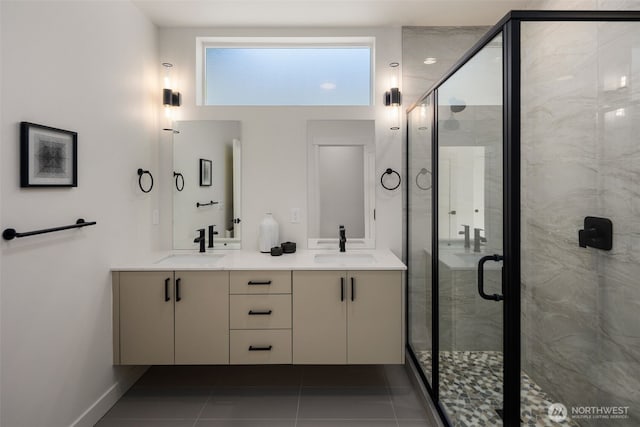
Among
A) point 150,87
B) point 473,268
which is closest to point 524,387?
point 473,268

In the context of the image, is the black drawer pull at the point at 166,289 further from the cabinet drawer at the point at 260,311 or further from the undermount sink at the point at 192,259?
the cabinet drawer at the point at 260,311

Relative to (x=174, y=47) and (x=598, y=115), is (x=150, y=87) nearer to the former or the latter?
(x=174, y=47)

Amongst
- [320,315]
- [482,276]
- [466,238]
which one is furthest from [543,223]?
[320,315]

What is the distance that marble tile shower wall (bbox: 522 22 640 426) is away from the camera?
5.09ft

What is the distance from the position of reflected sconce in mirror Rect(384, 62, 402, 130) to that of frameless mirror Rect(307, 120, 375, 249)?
0.19 m

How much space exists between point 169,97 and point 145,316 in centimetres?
159

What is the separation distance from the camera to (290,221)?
2.93 m

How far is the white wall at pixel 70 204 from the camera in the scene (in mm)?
1568

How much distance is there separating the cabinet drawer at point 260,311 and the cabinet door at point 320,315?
0.06 metres

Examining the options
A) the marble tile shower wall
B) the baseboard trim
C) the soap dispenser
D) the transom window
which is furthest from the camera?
the transom window

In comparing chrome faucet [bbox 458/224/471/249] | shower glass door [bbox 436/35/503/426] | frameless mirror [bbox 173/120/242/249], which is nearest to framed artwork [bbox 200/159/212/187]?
frameless mirror [bbox 173/120/242/249]

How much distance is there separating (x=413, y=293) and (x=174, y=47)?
259cm

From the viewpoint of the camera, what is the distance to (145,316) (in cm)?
231

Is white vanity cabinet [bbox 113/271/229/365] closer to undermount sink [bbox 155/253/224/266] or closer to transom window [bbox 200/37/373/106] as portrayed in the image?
undermount sink [bbox 155/253/224/266]
